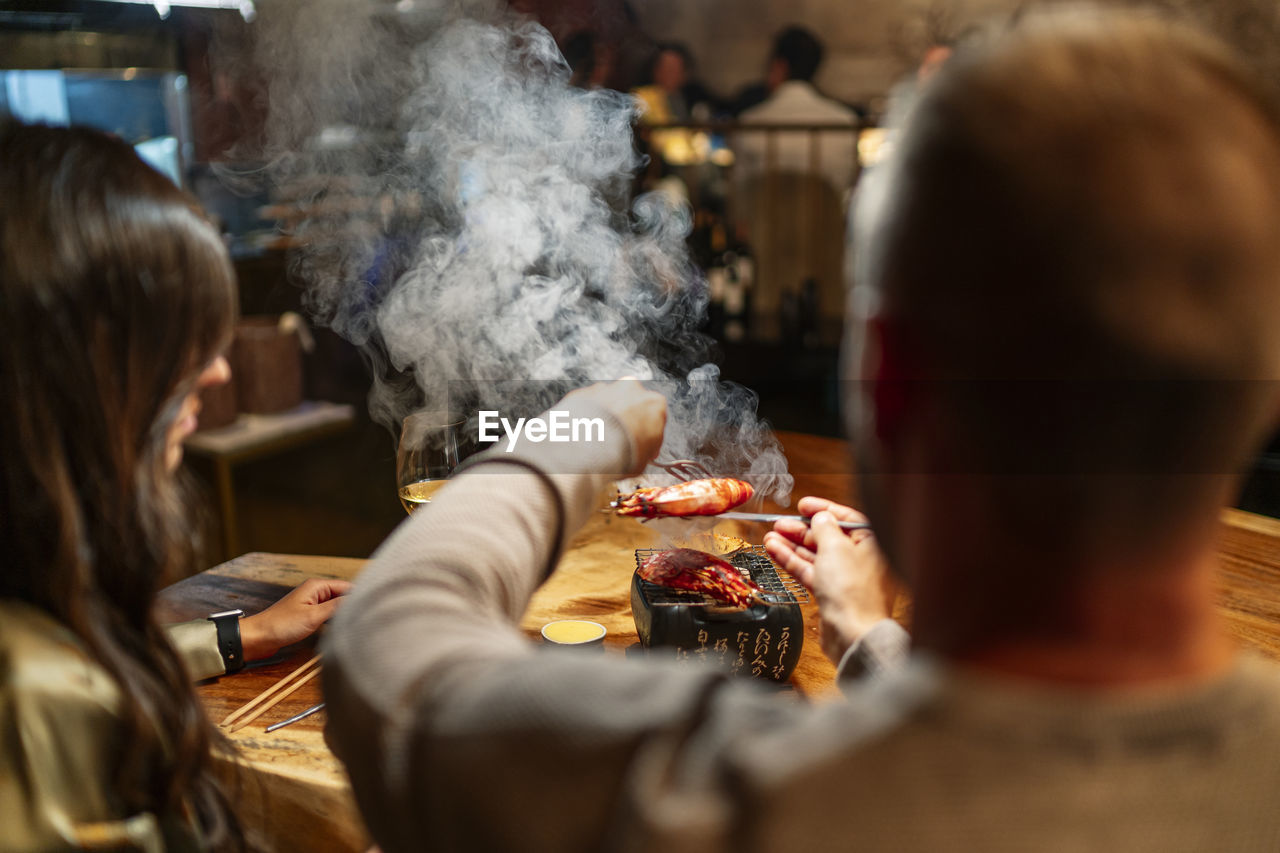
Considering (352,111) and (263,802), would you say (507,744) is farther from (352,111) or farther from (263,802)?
(352,111)

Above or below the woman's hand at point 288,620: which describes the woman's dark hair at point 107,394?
above

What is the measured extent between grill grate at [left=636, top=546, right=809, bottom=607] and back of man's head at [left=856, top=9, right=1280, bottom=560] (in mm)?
895

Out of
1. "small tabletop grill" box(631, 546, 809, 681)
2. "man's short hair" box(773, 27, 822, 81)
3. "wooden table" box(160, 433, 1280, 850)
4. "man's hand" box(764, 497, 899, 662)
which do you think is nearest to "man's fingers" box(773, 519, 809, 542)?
"man's hand" box(764, 497, 899, 662)

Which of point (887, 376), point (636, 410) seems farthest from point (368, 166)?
point (887, 376)

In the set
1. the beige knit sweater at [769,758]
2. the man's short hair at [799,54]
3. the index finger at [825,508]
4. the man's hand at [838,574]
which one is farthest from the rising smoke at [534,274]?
the man's short hair at [799,54]

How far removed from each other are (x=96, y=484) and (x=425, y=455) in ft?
2.78

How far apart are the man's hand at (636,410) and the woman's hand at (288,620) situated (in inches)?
32.0

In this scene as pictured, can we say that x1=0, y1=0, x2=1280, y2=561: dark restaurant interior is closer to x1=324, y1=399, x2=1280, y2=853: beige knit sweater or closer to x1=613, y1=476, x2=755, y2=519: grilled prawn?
x1=613, y1=476, x2=755, y2=519: grilled prawn

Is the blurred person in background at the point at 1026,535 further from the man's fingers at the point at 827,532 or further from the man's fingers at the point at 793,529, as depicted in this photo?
the man's fingers at the point at 793,529

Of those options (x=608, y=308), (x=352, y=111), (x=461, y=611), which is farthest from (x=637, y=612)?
(x=352, y=111)

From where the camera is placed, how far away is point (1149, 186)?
1.72 feet

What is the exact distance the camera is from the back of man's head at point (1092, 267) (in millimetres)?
530

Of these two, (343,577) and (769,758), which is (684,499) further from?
(769,758)

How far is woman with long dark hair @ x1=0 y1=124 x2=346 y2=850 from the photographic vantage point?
93 cm
